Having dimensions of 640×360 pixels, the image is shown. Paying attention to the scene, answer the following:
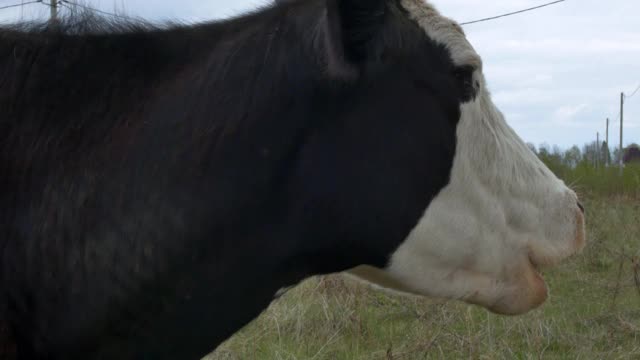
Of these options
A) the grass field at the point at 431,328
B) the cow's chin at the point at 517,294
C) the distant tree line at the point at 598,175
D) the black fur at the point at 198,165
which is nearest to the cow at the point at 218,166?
the black fur at the point at 198,165

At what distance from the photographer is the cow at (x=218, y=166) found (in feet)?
5.27

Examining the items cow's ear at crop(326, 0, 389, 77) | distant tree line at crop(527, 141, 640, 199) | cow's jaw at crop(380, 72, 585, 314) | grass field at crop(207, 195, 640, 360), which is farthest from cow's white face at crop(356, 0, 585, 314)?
distant tree line at crop(527, 141, 640, 199)

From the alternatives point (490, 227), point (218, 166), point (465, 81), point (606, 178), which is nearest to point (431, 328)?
point (490, 227)

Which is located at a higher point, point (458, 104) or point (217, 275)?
point (458, 104)

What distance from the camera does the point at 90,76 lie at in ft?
5.71

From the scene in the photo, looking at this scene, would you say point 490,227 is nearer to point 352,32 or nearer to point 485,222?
point 485,222

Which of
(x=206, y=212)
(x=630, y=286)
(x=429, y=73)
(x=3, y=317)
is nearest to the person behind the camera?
(x=3, y=317)

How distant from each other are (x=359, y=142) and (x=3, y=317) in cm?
78

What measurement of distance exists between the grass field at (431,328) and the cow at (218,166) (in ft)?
7.25

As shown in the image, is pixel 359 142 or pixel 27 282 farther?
pixel 359 142

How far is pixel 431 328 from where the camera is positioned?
4.68 meters

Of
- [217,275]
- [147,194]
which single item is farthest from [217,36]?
[217,275]

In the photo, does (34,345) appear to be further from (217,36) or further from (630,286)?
(630,286)

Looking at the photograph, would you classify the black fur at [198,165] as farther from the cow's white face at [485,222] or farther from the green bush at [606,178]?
the green bush at [606,178]
